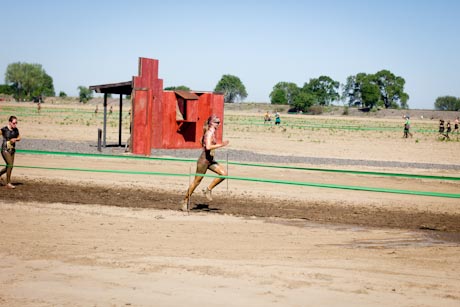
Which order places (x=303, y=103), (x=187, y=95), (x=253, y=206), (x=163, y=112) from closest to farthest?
(x=253, y=206)
(x=163, y=112)
(x=187, y=95)
(x=303, y=103)

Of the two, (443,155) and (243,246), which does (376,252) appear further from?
(443,155)

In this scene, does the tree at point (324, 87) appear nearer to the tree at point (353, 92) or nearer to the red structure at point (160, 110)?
the tree at point (353, 92)

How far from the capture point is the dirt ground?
733 centimetres

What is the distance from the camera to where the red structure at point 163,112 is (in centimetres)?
2392

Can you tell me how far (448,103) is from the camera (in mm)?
166750

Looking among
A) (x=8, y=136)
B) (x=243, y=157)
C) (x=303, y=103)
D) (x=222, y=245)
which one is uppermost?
(x=303, y=103)

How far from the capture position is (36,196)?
14117 millimetres

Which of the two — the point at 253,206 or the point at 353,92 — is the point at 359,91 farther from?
the point at 253,206

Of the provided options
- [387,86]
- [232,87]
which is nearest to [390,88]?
[387,86]

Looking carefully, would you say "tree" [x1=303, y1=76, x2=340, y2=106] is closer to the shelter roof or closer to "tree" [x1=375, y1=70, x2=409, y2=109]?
"tree" [x1=375, y1=70, x2=409, y2=109]

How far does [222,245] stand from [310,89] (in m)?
151

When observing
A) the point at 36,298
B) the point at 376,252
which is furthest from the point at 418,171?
the point at 36,298

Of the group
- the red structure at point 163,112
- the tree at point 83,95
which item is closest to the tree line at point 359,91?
the tree at point 83,95

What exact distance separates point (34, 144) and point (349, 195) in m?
16.1
